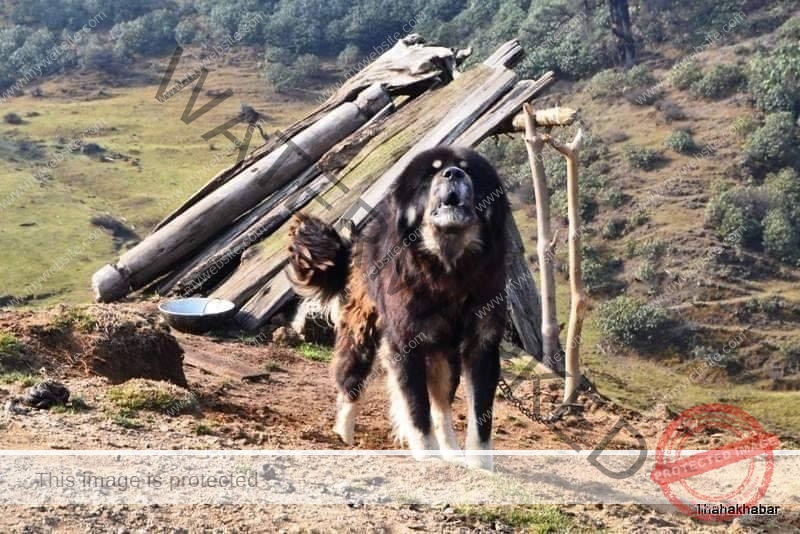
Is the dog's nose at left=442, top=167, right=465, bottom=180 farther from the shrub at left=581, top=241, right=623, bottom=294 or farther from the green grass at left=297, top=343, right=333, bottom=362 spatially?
the shrub at left=581, top=241, right=623, bottom=294

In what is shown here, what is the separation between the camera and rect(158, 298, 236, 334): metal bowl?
976 centimetres

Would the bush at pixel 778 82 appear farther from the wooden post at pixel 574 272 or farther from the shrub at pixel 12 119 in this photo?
the shrub at pixel 12 119

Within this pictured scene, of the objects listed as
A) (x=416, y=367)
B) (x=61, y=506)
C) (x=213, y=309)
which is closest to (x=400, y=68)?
(x=213, y=309)

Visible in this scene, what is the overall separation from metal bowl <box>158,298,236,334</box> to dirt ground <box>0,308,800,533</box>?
2.48ft

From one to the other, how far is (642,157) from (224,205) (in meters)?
18.0

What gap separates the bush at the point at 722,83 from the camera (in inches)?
1195

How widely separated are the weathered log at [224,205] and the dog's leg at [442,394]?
5486mm

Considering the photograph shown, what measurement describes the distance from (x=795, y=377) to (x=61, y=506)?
1622 centimetres

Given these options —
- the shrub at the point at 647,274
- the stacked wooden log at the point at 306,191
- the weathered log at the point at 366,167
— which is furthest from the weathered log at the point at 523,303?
the shrub at the point at 647,274

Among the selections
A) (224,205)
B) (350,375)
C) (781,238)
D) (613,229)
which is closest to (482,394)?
(350,375)

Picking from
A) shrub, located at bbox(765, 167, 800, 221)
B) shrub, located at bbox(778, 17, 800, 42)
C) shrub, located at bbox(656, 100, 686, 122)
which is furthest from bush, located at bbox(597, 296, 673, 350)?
shrub, located at bbox(778, 17, 800, 42)

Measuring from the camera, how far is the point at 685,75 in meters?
31.8

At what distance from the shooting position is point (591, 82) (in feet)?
110

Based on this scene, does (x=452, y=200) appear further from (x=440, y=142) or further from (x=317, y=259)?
(x=440, y=142)
